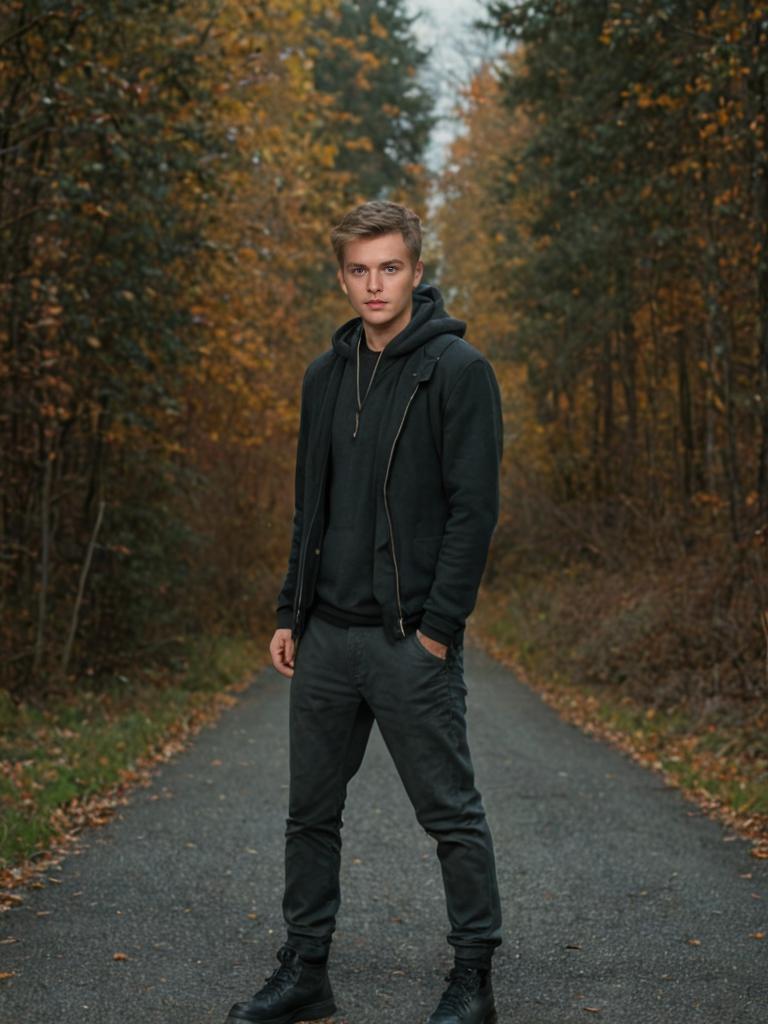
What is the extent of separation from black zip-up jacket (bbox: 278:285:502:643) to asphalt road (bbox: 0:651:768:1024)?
138cm

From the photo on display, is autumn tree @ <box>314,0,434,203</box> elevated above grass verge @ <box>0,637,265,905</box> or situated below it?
above

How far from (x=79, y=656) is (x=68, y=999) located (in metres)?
9.89

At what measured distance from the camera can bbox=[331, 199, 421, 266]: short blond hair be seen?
390 cm

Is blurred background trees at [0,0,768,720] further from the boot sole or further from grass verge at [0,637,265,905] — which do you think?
the boot sole

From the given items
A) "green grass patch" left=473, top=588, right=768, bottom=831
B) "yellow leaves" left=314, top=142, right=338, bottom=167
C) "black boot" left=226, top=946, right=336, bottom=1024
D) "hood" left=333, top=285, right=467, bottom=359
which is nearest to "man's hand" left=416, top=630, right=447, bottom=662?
"hood" left=333, top=285, right=467, bottom=359

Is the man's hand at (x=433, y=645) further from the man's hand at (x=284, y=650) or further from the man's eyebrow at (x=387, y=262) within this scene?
the man's eyebrow at (x=387, y=262)

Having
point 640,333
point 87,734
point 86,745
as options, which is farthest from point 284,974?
point 640,333

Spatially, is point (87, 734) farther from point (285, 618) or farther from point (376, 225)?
point (376, 225)

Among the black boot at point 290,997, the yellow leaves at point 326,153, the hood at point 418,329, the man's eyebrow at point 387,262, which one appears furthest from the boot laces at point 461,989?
the yellow leaves at point 326,153

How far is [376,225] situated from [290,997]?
2.36m

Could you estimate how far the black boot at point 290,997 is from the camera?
3.85 metres

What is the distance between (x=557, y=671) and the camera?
52.3 feet

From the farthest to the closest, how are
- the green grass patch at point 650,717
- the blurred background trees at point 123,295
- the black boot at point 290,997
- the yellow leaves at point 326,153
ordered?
1. the yellow leaves at point 326,153
2. the blurred background trees at point 123,295
3. the green grass patch at point 650,717
4. the black boot at point 290,997

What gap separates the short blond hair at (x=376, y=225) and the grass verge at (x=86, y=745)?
318 cm
